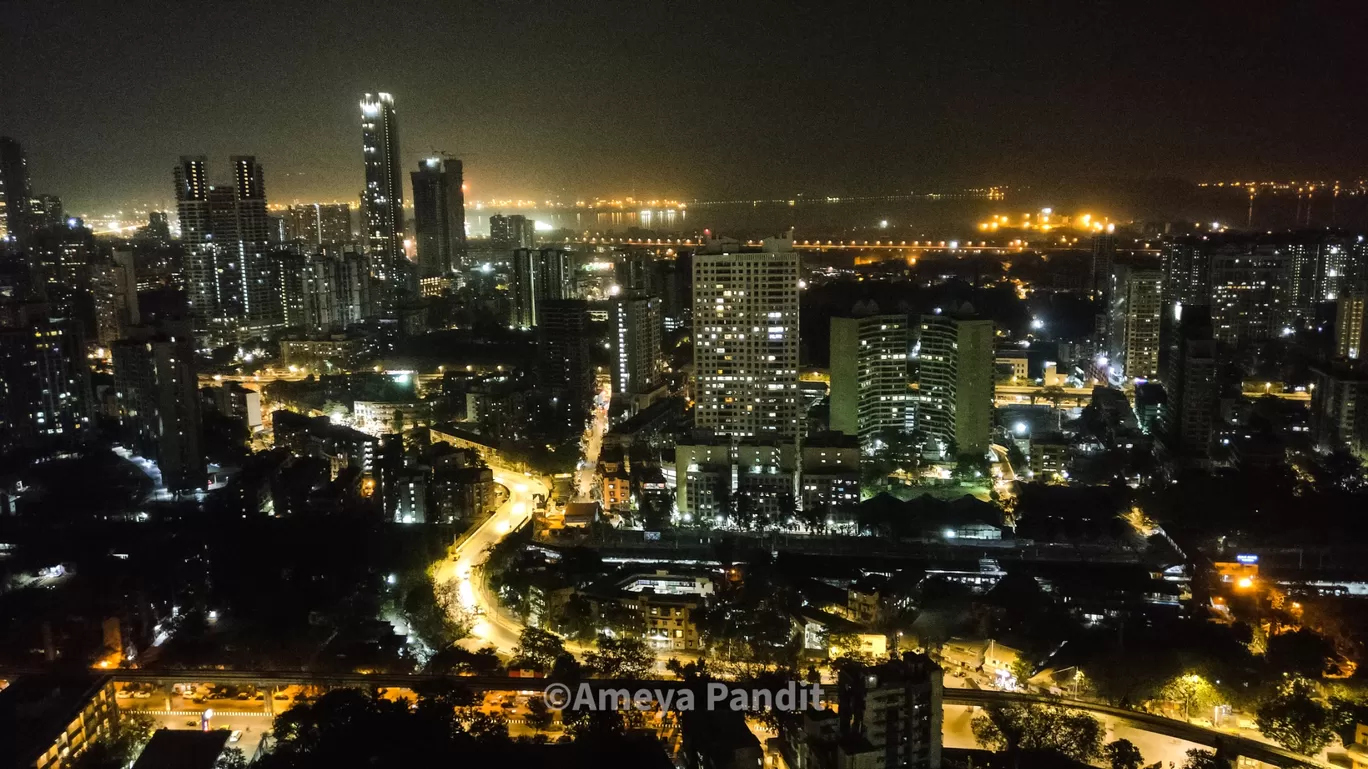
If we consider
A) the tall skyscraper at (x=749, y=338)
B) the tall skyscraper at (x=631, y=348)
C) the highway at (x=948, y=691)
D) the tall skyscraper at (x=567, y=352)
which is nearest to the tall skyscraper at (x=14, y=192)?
the tall skyscraper at (x=567, y=352)

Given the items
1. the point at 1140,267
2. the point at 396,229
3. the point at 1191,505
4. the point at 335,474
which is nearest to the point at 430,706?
the point at 335,474

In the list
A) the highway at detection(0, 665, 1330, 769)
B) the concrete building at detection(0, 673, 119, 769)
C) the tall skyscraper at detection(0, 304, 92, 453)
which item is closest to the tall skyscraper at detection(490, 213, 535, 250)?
the tall skyscraper at detection(0, 304, 92, 453)

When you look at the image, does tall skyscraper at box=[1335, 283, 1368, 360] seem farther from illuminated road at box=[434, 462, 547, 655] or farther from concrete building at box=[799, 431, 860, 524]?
illuminated road at box=[434, 462, 547, 655]

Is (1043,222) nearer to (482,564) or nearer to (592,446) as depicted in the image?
(592,446)

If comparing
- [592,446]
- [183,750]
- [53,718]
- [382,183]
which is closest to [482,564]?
[183,750]

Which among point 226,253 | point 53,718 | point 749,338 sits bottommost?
point 53,718

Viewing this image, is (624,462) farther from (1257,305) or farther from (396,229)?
(396,229)
